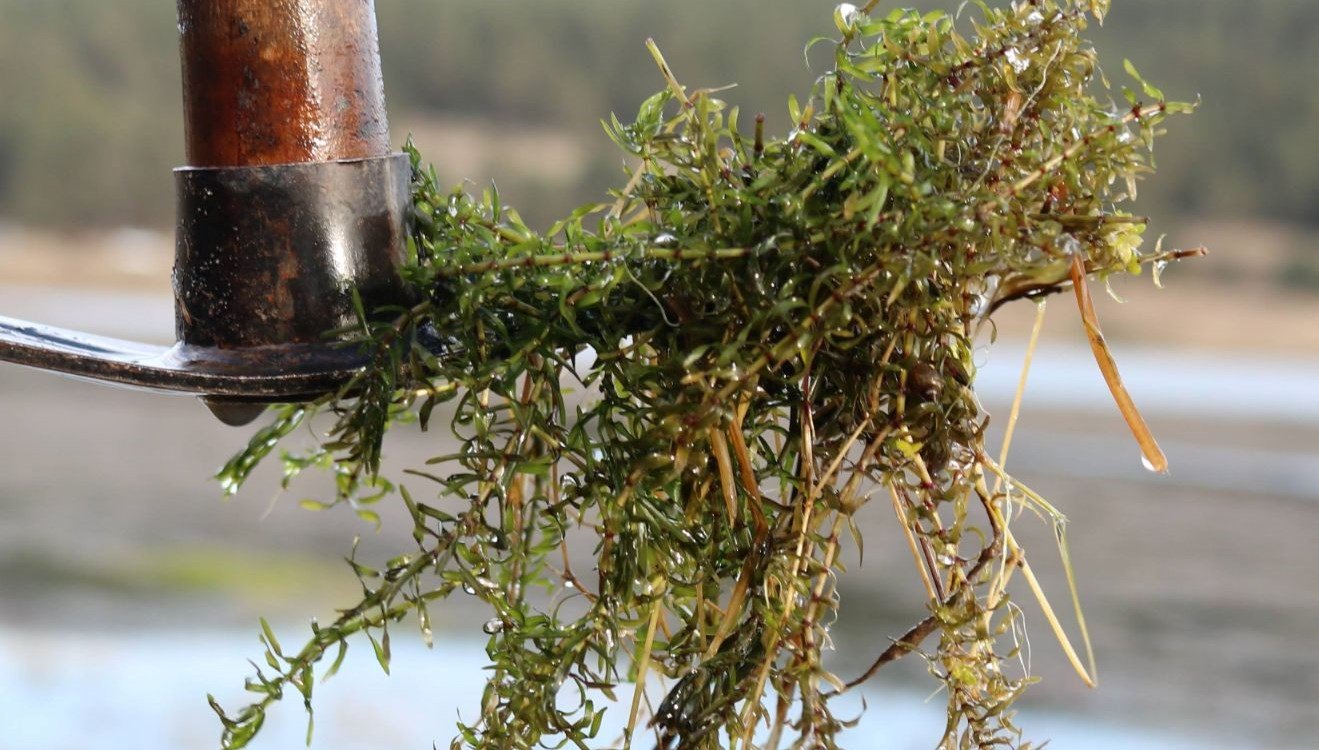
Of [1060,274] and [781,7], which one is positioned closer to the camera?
[1060,274]

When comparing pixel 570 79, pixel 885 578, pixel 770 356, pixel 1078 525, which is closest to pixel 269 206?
pixel 770 356

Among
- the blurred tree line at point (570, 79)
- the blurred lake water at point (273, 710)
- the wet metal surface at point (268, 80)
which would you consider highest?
the blurred tree line at point (570, 79)

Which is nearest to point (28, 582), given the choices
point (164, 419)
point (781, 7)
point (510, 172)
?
point (164, 419)

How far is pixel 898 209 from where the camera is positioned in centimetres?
36

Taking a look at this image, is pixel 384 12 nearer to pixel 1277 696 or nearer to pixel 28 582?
pixel 28 582

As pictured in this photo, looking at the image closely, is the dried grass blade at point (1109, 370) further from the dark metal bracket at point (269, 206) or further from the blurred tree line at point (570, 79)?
the blurred tree line at point (570, 79)

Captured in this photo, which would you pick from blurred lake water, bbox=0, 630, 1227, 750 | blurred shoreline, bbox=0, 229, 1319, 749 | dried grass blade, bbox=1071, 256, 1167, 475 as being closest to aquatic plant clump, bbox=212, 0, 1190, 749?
dried grass blade, bbox=1071, 256, 1167, 475

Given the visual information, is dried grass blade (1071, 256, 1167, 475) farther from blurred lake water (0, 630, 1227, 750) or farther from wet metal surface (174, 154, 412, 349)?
blurred lake water (0, 630, 1227, 750)

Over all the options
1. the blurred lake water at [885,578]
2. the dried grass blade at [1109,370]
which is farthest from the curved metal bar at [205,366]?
the blurred lake water at [885,578]

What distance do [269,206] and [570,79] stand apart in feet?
12.7

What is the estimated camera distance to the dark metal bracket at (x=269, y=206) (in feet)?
1.39

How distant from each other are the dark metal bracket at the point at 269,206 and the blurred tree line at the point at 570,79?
2.47 metres

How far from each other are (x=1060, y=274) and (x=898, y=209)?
50mm

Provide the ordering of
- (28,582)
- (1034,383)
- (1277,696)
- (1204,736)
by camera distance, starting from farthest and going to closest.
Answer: (1034,383) < (28,582) < (1277,696) < (1204,736)
